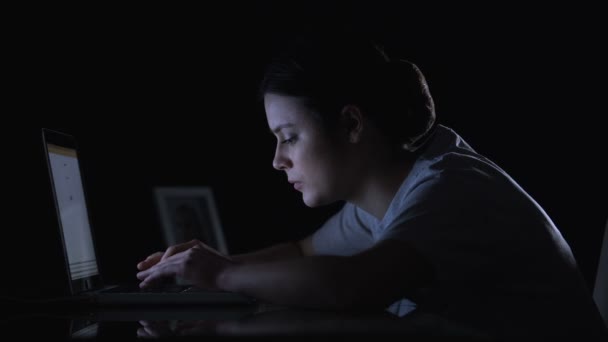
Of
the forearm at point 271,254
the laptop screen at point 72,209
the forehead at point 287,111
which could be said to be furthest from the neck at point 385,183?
the laptop screen at point 72,209

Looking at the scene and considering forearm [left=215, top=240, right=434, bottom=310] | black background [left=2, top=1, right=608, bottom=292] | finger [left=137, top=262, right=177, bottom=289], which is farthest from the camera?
black background [left=2, top=1, right=608, bottom=292]

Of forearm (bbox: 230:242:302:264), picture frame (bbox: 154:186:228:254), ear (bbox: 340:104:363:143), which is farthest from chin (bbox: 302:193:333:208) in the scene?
picture frame (bbox: 154:186:228:254)

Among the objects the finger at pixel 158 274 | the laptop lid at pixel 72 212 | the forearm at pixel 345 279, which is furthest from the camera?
the laptop lid at pixel 72 212

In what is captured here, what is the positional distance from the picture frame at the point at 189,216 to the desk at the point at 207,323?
1.14 meters

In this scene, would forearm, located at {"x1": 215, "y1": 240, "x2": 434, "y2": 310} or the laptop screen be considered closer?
forearm, located at {"x1": 215, "y1": 240, "x2": 434, "y2": 310}

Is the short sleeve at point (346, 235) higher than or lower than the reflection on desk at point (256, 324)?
higher

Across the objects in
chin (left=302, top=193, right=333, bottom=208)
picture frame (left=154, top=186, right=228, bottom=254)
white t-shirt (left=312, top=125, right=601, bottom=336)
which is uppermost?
picture frame (left=154, top=186, right=228, bottom=254)

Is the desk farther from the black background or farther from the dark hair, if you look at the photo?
the black background

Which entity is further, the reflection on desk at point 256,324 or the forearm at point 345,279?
the forearm at point 345,279

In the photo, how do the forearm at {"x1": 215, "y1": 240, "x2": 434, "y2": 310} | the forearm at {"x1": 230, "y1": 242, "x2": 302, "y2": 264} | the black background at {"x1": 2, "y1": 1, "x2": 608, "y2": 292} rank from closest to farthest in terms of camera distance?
the forearm at {"x1": 215, "y1": 240, "x2": 434, "y2": 310}
the forearm at {"x1": 230, "y1": 242, "x2": 302, "y2": 264}
the black background at {"x1": 2, "y1": 1, "x2": 608, "y2": 292}

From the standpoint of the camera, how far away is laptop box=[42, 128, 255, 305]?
1.11 meters

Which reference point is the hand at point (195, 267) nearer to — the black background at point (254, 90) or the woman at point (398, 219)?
the woman at point (398, 219)

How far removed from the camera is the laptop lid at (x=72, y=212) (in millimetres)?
1277

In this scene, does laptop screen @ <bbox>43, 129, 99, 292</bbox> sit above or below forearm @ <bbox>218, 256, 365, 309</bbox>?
above
